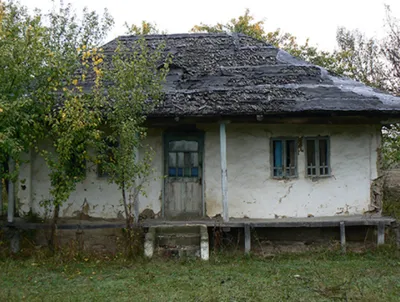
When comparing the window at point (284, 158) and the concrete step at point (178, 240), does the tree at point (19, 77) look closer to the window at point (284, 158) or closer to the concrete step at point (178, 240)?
the concrete step at point (178, 240)

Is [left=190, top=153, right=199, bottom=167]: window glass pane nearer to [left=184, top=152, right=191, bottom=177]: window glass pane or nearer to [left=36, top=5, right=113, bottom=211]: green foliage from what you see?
[left=184, top=152, right=191, bottom=177]: window glass pane

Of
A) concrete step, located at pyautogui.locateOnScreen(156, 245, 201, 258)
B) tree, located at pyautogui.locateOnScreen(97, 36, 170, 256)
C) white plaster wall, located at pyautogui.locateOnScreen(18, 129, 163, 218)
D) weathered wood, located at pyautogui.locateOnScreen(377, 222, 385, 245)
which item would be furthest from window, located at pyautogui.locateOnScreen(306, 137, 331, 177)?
tree, located at pyautogui.locateOnScreen(97, 36, 170, 256)

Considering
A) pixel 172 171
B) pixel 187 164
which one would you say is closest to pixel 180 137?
pixel 187 164

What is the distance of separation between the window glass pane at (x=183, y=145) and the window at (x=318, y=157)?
2.67 meters

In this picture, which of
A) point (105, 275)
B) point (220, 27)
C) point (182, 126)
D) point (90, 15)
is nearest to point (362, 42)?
point (220, 27)

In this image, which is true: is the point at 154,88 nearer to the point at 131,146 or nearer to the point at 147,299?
the point at 131,146

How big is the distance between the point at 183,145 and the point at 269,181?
221 centimetres

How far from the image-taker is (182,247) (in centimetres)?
850

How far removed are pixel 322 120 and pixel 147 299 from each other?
18.3 feet

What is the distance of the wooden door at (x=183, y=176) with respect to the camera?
986 cm

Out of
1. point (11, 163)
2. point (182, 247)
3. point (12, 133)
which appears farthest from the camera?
point (11, 163)

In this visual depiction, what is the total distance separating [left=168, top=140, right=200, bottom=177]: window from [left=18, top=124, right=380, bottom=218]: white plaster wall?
0.91ft

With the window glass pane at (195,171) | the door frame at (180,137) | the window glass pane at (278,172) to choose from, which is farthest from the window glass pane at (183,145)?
the window glass pane at (278,172)

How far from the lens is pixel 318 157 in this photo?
9.70 metres
